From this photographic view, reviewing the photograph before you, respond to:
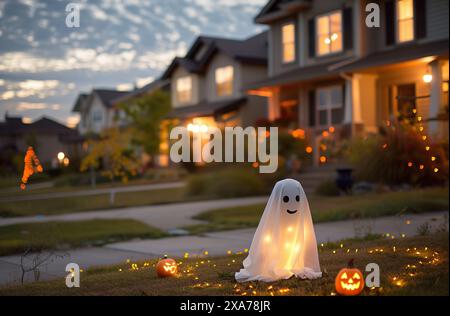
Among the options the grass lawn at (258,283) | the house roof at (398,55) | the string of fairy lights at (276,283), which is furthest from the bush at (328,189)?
the grass lawn at (258,283)

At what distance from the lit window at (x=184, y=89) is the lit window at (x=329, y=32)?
11.3 m

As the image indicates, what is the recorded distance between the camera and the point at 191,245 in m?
10.3

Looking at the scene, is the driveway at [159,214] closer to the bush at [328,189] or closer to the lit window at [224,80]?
the bush at [328,189]

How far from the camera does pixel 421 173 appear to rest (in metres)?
16.6

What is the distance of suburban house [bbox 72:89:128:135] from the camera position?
1670 inches

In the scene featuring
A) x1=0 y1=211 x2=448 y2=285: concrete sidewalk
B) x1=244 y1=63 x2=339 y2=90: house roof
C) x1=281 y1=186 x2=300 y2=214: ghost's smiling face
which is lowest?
x1=0 y1=211 x2=448 y2=285: concrete sidewalk

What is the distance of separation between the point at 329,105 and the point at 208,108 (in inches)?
317

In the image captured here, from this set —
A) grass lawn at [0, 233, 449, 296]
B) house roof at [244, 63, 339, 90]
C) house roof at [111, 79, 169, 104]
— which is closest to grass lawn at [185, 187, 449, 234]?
grass lawn at [0, 233, 449, 296]

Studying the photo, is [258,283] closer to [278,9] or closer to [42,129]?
[278,9]

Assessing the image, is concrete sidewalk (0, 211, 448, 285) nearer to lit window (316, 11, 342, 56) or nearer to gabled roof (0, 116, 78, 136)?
lit window (316, 11, 342, 56)

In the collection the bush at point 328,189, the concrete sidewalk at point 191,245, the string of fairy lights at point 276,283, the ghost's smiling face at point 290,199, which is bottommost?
the concrete sidewalk at point 191,245

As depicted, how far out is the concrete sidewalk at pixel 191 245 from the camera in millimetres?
8430

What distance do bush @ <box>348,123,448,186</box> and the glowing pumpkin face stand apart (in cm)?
1112

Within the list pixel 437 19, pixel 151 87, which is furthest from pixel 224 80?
pixel 437 19
